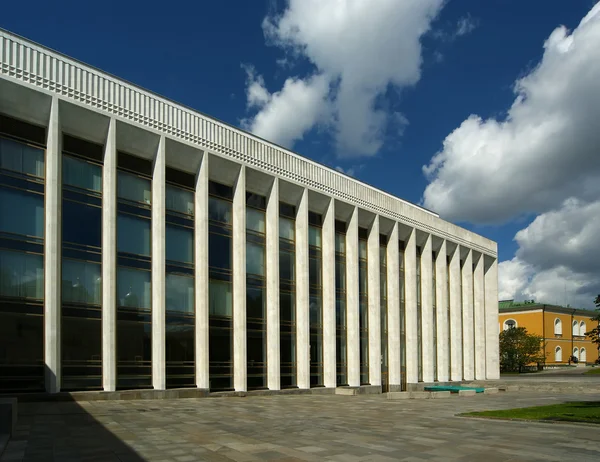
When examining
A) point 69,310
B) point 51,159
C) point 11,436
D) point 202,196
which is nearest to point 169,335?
point 69,310

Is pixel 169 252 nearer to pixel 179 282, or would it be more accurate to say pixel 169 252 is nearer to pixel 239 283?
pixel 179 282

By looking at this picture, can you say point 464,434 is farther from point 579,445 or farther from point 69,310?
point 69,310

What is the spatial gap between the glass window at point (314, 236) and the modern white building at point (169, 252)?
0.41 feet

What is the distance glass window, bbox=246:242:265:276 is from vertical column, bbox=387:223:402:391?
16.4m

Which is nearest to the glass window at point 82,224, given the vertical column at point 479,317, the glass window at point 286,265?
the glass window at point 286,265

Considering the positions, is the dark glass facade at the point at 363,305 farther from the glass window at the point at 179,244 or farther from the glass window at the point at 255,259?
the glass window at the point at 179,244

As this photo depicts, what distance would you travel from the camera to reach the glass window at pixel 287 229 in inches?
1593

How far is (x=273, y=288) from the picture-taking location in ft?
123

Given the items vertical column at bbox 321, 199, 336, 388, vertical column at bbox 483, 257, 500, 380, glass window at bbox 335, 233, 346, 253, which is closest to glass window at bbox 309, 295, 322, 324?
vertical column at bbox 321, 199, 336, 388

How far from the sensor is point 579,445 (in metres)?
15.0

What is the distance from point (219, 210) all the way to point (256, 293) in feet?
20.3

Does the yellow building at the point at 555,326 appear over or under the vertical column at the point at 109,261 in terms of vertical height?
under

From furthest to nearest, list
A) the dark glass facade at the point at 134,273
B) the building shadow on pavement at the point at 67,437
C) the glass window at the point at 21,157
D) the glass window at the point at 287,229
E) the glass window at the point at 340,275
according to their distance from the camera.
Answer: the glass window at the point at 340,275 → the glass window at the point at 287,229 → the dark glass facade at the point at 134,273 → the glass window at the point at 21,157 → the building shadow on pavement at the point at 67,437

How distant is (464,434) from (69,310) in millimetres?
19716
